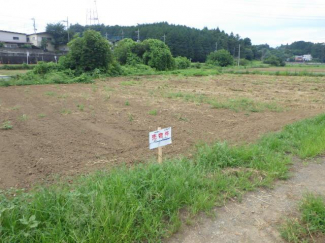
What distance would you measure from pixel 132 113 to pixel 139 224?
5952mm

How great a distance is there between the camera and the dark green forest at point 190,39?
56.0 m

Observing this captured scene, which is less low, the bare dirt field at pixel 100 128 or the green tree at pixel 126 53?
the green tree at pixel 126 53

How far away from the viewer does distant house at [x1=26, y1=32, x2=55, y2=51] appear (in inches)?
1823

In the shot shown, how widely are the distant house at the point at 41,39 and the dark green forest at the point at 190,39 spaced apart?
4.56 meters

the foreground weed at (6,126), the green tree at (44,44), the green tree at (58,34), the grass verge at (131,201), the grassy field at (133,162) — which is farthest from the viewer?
the green tree at (58,34)

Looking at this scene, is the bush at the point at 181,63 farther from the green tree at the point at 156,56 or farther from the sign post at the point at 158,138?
the sign post at the point at 158,138

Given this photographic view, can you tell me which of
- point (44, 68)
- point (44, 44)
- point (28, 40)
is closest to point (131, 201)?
point (44, 68)

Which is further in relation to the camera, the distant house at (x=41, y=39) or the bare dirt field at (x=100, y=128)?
the distant house at (x=41, y=39)

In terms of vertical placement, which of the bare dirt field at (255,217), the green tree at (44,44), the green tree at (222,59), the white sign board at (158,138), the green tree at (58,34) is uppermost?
the green tree at (58,34)

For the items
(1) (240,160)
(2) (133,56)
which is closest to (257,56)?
(2) (133,56)

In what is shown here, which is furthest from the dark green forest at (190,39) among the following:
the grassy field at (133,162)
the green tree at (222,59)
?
the grassy field at (133,162)

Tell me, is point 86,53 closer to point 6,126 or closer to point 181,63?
point 6,126

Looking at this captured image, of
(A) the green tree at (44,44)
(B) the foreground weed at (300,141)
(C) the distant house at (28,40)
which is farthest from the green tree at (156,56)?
(A) the green tree at (44,44)

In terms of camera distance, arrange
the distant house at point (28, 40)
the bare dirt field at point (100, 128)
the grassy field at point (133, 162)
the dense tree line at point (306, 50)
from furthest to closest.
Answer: the dense tree line at point (306, 50), the distant house at point (28, 40), the bare dirt field at point (100, 128), the grassy field at point (133, 162)
